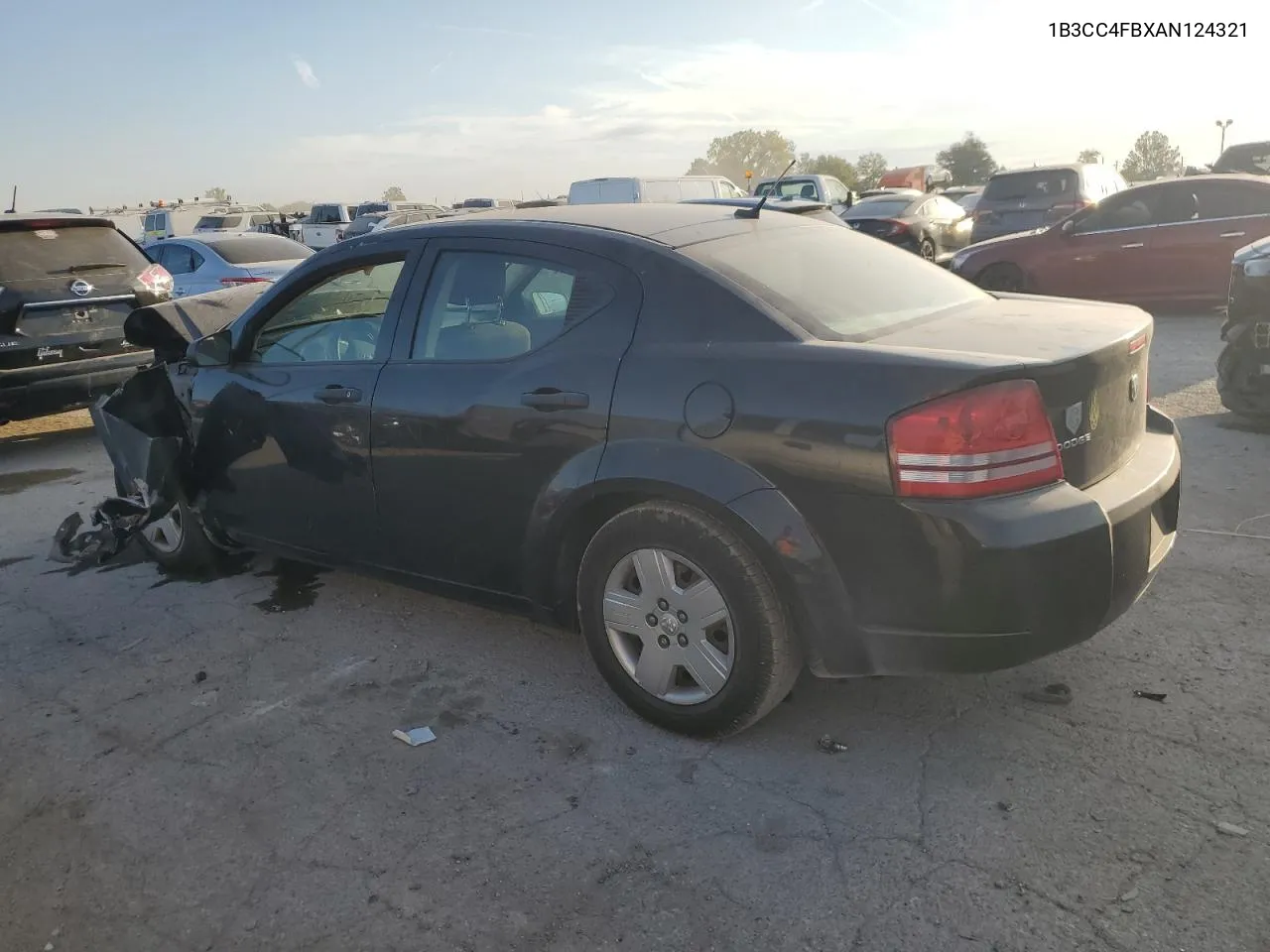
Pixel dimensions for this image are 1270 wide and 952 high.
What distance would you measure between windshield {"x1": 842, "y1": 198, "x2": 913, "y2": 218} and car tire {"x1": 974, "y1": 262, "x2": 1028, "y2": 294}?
5265 mm

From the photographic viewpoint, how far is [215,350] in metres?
4.47

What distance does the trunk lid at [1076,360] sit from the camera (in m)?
2.84

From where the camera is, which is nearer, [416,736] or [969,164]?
[416,736]

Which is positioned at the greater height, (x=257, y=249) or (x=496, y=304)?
(x=257, y=249)

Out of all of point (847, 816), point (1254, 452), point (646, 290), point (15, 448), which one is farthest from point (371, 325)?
point (15, 448)

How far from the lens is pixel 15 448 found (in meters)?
8.47

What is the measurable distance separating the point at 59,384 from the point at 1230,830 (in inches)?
308

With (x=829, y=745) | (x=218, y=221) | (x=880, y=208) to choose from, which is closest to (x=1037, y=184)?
(x=880, y=208)

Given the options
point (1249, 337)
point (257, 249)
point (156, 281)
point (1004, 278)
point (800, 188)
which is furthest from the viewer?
point (800, 188)

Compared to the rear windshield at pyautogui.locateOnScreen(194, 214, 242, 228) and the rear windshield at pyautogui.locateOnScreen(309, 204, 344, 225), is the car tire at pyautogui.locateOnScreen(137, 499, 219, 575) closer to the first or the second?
the rear windshield at pyautogui.locateOnScreen(309, 204, 344, 225)

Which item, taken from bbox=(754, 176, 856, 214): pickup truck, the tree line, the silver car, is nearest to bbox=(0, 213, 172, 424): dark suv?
the silver car

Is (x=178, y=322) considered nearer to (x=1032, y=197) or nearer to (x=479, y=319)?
(x=479, y=319)

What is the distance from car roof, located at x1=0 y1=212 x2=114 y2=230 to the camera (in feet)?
25.4

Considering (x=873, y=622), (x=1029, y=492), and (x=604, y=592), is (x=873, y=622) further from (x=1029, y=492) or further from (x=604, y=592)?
(x=604, y=592)
